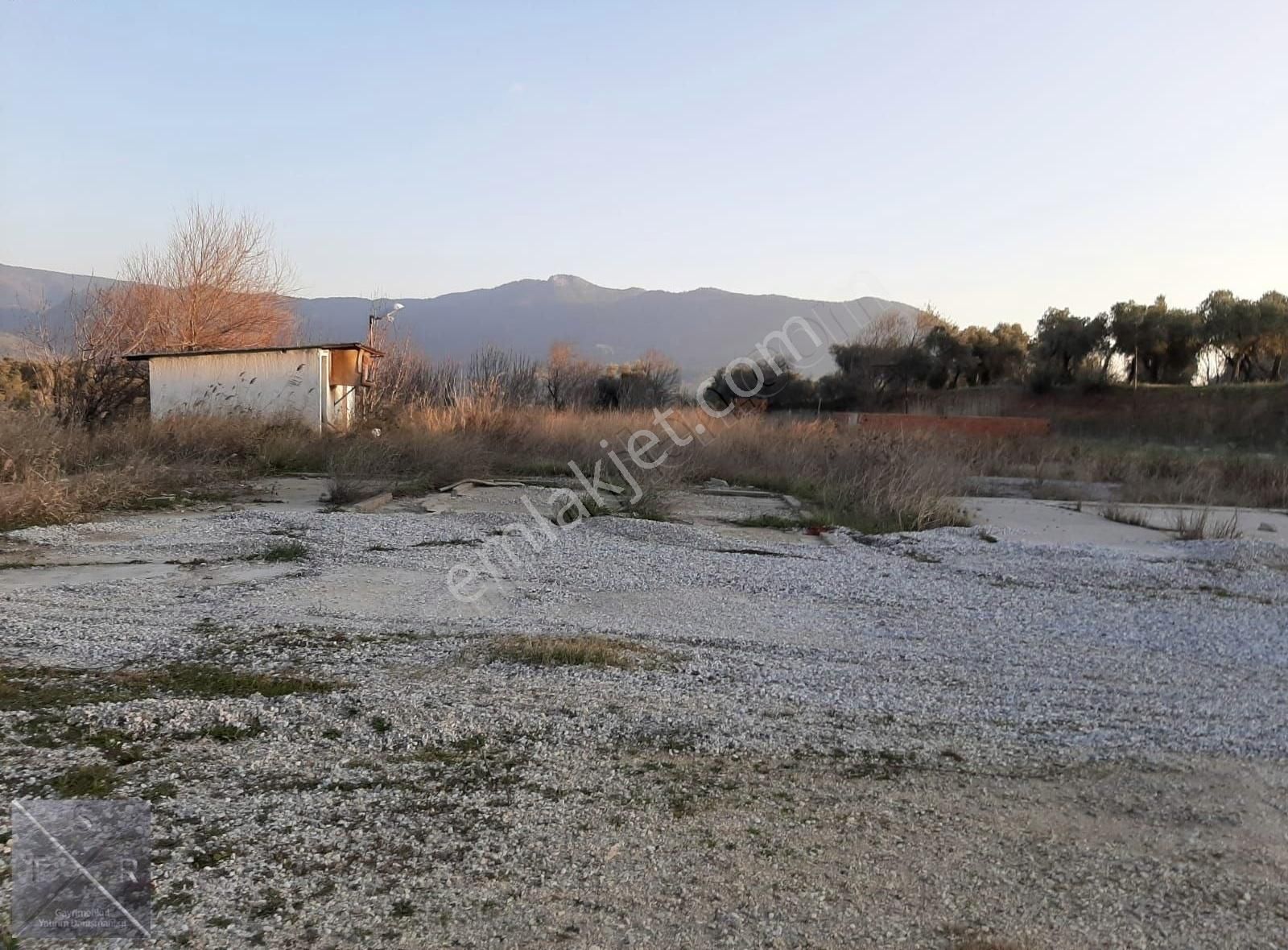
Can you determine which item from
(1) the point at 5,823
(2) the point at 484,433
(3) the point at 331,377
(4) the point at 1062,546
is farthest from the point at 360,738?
(3) the point at 331,377

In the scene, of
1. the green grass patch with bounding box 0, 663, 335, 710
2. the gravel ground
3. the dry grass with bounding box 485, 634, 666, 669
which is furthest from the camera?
the dry grass with bounding box 485, 634, 666, 669

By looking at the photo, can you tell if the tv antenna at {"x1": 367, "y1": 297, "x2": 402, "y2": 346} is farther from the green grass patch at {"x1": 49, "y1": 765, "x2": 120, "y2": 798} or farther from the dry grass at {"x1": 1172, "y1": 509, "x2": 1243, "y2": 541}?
the green grass patch at {"x1": 49, "y1": 765, "x2": 120, "y2": 798}

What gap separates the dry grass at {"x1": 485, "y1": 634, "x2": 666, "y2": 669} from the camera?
458 centimetres

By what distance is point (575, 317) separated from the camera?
114562 millimetres

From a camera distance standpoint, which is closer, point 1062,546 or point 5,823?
point 5,823

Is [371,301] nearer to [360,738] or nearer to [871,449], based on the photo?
[871,449]

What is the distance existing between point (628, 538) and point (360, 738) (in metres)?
5.79

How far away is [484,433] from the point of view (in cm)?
1780

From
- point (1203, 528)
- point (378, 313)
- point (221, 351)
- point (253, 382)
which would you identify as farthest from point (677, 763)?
point (378, 313)

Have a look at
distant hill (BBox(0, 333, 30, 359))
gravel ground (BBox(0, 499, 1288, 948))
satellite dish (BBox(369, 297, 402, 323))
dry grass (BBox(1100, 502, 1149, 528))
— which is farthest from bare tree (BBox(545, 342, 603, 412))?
gravel ground (BBox(0, 499, 1288, 948))

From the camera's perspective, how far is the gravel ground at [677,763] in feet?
7.79

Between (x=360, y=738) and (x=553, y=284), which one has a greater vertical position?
(x=553, y=284)

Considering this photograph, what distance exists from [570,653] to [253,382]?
16880 mm

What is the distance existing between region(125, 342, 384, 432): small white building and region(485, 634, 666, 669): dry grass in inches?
594
